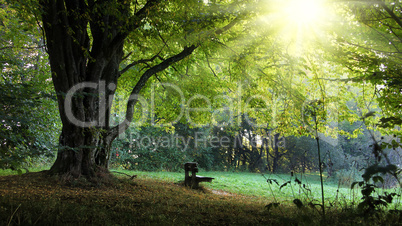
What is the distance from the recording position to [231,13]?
5992 mm

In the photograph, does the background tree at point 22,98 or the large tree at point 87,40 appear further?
the large tree at point 87,40

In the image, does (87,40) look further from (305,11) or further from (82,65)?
(305,11)

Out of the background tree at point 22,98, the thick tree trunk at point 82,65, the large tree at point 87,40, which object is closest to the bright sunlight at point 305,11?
the large tree at point 87,40

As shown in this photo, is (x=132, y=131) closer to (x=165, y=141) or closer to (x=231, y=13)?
(x=165, y=141)

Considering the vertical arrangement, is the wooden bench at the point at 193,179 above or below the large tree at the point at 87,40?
below

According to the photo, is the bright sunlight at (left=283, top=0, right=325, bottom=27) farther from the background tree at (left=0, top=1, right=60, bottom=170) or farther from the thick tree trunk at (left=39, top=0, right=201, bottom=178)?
the background tree at (left=0, top=1, right=60, bottom=170)

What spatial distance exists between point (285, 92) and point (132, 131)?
10982 millimetres

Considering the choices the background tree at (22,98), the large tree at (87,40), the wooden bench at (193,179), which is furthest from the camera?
the wooden bench at (193,179)

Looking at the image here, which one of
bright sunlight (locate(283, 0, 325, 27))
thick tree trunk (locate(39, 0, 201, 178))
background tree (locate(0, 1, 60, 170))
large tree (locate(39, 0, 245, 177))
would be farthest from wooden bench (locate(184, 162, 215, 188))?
bright sunlight (locate(283, 0, 325, 27))

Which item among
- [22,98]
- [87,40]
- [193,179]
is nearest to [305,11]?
[87,40]

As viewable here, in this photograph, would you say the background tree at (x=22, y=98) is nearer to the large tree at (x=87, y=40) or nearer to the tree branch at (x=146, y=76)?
the large tree at (x=87, y=40)

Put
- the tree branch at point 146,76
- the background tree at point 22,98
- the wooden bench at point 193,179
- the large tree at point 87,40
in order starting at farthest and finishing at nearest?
the wooden bench at point 193,179 < the tree branch at point 146,76 < the large tree at point 87,40 < the background tree at point 22,98

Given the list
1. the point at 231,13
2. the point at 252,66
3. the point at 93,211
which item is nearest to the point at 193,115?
the point at 252,66

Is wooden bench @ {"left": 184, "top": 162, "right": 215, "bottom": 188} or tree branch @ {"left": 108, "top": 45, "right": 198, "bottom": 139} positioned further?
wooden bench @ {"left": 184, "top": 162, "right": 215, "bottom": 188}
